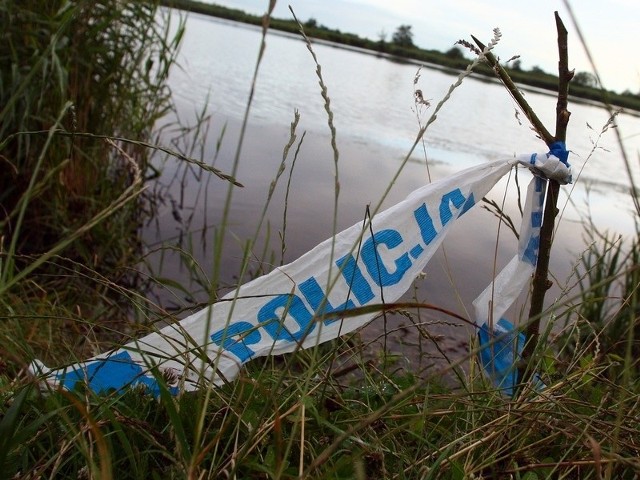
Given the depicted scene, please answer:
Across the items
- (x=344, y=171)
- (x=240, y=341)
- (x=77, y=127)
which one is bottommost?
(x=344, y=171)

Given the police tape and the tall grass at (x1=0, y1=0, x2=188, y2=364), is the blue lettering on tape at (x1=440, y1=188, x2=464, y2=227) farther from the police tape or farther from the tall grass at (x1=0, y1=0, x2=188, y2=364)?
the tall grass at (x1=0, y1=0, x2=188, y2=364)

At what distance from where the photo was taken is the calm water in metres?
3.56

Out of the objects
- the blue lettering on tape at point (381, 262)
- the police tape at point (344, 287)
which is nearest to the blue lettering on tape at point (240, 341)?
the police tape at point (344, 287)

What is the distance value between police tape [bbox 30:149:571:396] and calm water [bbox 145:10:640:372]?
14 cm

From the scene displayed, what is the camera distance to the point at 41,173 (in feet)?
10.1

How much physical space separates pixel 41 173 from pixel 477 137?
21.0 feet

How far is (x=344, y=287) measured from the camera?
1250mm

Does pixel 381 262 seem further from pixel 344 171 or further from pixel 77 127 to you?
pixel 344 171

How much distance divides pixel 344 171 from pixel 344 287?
4.21m

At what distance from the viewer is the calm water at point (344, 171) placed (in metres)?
3.56

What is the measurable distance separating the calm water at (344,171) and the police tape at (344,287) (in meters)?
0.14

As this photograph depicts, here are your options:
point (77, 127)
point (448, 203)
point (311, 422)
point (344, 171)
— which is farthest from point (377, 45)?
point (311, 422)

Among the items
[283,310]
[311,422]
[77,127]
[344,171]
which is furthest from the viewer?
[344,171]

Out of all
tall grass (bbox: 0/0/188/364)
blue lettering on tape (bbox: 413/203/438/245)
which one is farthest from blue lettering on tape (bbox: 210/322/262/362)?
tall grass (bbox: 0/0/188/364)
